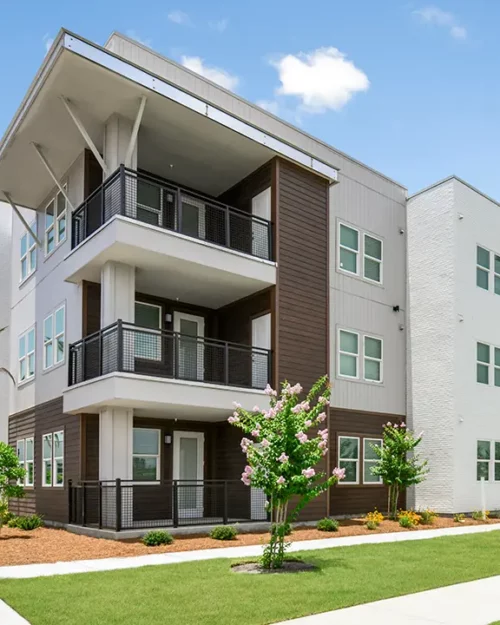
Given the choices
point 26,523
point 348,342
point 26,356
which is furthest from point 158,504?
point 26,356

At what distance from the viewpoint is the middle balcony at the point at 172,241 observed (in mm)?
16656

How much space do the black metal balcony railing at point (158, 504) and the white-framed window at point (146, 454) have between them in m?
0.63

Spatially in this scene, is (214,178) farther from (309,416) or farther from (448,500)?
(448,500)

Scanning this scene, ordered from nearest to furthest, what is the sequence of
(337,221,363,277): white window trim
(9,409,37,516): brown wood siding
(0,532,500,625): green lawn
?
(0,532,500,625): green lawn → (9,409,37,516): brown wood siding → (337,221,363,277): white window trim

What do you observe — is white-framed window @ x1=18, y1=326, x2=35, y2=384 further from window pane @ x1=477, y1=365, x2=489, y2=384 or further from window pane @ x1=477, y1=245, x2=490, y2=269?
window pane @ x1=477, y1=245, x2=490, y2=269

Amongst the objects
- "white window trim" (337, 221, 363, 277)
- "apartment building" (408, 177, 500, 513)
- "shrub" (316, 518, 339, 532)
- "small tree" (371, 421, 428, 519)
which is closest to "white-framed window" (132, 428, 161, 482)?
"shrub" (316, 518, 339, 532)

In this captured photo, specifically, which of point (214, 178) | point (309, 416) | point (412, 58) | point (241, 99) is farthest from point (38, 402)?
point (412, 58)

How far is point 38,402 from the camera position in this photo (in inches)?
870

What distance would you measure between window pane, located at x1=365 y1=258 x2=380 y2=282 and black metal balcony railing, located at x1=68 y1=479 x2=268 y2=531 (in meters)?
8.72

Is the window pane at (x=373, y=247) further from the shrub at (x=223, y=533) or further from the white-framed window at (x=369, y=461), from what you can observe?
the shrub at (x=223, y=533)

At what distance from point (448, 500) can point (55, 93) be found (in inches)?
651

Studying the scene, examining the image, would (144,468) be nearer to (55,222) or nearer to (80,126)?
(55,222)

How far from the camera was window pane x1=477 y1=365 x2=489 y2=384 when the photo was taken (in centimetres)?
2466

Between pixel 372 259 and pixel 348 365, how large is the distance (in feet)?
12.6
